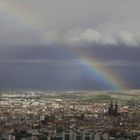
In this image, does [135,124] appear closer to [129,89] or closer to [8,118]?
[8,118]

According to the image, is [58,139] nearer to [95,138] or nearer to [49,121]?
[95,138]

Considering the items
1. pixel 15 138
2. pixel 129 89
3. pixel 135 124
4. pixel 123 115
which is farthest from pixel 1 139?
pixel 129 89

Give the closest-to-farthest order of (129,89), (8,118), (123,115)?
(8,118) → (123,115) → (129,89)

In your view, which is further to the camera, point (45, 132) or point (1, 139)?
point (45, 132)

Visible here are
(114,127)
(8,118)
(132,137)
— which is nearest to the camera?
(132,137)

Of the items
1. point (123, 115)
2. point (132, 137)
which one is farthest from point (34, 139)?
point (123, 115)

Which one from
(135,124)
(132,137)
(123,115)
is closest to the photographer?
(132,137)

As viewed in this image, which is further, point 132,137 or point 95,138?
point 132,137

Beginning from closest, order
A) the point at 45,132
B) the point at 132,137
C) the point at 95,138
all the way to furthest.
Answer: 1. the point at 95,138
2. the point at 132,137
3. the point at 45,132

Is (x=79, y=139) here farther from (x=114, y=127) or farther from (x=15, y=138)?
(x=114, y=127)
